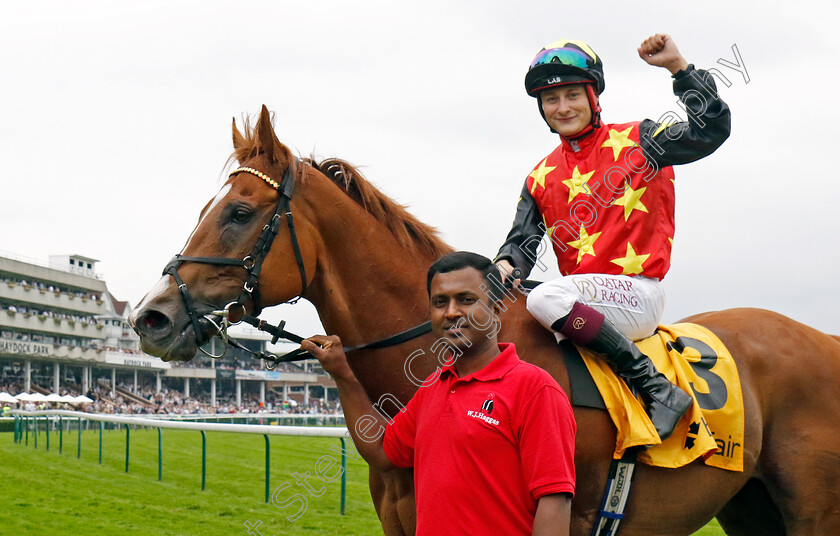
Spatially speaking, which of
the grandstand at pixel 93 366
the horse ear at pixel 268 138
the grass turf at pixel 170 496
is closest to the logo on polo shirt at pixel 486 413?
the horse ear at pixel 268 138

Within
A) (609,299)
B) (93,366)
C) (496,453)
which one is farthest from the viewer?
(93,366)

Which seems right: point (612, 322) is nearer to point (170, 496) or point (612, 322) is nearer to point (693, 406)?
point (693, 406)

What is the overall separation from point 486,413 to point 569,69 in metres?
1.62

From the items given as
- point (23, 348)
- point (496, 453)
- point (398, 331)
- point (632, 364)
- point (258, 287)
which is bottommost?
point (496, 453)

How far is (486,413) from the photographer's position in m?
1.83

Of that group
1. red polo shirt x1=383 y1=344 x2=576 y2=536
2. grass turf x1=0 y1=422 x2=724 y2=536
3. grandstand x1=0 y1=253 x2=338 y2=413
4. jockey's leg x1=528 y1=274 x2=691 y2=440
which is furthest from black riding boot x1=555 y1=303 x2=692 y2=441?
grandstand x1=0 y1=253 x2=338 y2=413

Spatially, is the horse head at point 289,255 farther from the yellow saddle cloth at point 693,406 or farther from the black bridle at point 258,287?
the yellow saddle cloth at point 693,406

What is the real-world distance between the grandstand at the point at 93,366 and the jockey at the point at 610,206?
115 ft

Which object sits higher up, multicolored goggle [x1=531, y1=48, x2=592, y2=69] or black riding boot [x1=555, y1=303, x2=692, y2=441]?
multicolored goggle [x1=531, y1=48, x2=592, y2=69]

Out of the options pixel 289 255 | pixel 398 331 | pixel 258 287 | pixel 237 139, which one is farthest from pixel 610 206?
pixel 237 139

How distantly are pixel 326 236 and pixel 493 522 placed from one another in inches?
53.4

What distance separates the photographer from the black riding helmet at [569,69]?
9.58ft

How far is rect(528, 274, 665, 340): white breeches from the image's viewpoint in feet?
8.49

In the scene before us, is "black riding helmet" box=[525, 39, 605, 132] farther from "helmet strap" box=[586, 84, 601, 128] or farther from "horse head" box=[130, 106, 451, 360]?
"horse head" box=[130, 106, 451, 360]
